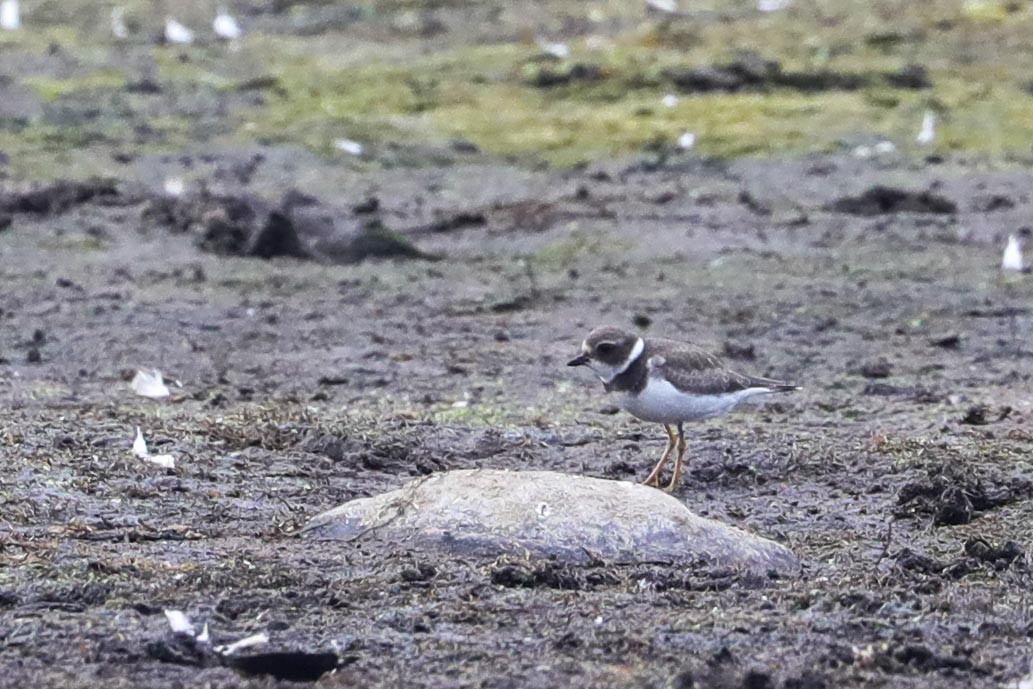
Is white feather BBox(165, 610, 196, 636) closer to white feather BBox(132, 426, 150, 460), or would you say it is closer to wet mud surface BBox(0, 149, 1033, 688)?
wet mud surface BBox(0, 149, 1033, 688)

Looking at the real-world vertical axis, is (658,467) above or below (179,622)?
below

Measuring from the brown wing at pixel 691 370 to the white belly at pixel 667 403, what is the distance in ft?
0.11

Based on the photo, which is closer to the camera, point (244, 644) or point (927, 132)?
point (244, 644)

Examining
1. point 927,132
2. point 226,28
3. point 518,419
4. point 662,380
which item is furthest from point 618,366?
point 226,28

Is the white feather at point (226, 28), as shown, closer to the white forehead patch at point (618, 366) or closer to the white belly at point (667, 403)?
the white forehead patch at point (618, 366)

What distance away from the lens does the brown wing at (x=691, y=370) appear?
7.99m

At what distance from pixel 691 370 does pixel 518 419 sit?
5.61ft

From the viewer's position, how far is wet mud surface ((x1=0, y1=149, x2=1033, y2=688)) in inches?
226

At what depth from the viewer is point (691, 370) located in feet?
26.4

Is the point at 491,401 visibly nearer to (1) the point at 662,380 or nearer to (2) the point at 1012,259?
(1) the point at 662,380

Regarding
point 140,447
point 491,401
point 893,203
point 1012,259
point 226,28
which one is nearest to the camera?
point 140,447

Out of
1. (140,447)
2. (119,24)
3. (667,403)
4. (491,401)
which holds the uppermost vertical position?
(667,403)

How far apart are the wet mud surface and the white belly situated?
1.08 ft

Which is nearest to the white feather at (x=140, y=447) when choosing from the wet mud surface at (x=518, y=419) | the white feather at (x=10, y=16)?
the wet mud surface at (x=518, y=419)
